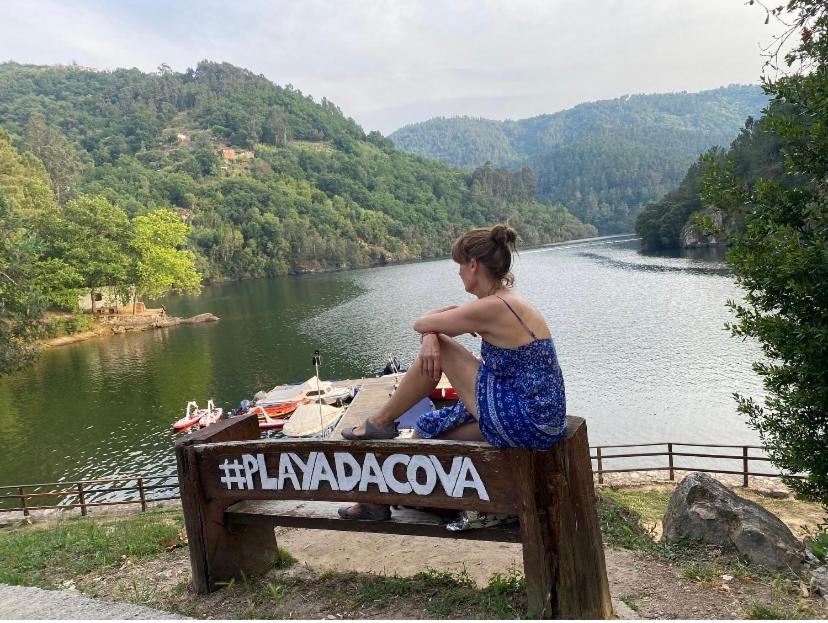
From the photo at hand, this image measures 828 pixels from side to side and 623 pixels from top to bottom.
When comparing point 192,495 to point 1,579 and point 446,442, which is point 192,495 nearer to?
point 446,442

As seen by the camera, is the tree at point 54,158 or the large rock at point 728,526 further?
the tree at point 54,158

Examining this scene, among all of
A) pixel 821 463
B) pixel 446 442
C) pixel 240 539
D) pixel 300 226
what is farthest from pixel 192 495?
pixel 300 226

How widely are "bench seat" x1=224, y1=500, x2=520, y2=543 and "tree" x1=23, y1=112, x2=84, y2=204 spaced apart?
11773 centimetres

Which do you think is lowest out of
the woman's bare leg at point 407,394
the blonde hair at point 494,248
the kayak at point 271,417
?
the kayak at point 271,417

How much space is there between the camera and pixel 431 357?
3.42 m

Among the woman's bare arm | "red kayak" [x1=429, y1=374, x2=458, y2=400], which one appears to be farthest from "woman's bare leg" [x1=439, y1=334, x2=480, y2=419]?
"red kayak" [x1=429, y1=374, x2=458, y2=400]

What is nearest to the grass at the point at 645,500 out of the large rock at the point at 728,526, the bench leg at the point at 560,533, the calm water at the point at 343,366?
the large rock at the point at 728,526

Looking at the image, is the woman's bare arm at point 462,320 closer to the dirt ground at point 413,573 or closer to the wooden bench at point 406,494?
the wooden bench at point 406,494

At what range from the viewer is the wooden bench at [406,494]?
316 cm

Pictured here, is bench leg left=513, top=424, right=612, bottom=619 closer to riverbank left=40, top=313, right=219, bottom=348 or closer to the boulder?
the boulder

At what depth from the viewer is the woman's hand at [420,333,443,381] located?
343 centimetres

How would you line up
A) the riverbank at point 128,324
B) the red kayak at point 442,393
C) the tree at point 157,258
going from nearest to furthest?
the red kayak at point 442,393 → the riverbank at point 128,324 → the tree at point 157,258

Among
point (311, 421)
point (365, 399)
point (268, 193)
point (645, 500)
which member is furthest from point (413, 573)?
point (268, 193)

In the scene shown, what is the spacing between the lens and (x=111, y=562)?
5566mm
